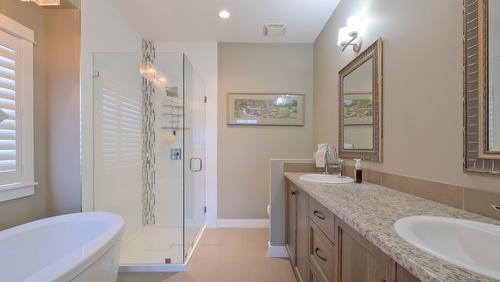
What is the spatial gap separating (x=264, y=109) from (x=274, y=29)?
3.48ft

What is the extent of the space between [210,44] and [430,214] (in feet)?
10.9

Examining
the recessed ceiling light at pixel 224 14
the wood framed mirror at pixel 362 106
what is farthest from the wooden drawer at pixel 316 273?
the recessed ceiling light at pixel 224 14

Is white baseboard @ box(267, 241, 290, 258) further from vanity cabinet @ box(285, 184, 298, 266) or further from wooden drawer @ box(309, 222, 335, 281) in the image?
wooden drawer @ box(309, 222, 335, 281)

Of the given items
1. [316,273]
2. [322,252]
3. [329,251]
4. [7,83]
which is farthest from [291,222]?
[7,83]

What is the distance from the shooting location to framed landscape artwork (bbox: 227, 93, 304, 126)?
3521 mm

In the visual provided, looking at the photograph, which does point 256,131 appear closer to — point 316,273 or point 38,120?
point 316,273

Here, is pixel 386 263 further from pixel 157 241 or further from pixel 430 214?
pixel 157 241

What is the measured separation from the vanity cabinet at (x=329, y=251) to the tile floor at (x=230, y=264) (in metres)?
0.28

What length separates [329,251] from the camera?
1.26m

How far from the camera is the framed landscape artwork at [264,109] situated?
11.6ft

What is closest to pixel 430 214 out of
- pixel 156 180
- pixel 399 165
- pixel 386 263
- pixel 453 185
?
pixel 453 185

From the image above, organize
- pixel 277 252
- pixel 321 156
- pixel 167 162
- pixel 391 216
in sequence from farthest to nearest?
pixel 167 162
pixel 277 252
pixel 321 156
pixel 391 216

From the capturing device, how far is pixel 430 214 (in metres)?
0.97

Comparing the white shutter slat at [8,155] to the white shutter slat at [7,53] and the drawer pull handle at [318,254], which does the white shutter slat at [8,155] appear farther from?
the drawer pull handle at [318,254]
